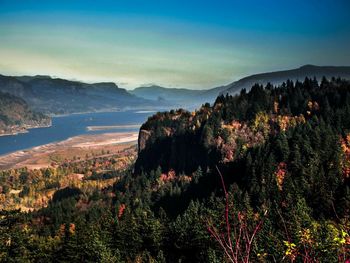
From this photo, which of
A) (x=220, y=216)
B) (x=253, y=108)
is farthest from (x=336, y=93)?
(x=220, y=216)

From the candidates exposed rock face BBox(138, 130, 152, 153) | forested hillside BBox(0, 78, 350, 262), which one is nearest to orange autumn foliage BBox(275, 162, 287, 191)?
forested hillside BBox(0, 78, 350, 262)

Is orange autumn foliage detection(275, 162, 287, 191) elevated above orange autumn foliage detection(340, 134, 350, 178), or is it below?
below

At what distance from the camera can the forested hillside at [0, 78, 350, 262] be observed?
1626 inches

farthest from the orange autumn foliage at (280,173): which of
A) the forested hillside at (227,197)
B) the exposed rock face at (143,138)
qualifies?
the exposed rock face at (143,138)

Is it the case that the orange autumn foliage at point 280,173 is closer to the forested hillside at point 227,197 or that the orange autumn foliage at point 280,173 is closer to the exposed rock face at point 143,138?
the forested hillside at point 227,197

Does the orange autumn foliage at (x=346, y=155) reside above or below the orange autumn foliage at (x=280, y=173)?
above

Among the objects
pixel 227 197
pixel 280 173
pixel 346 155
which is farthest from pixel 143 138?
pixel 227 197

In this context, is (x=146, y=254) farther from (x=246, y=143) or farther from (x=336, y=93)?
(x=336, y=93)

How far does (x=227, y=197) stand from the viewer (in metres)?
5.71

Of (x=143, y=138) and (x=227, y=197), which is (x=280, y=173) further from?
(x=143, y=138)

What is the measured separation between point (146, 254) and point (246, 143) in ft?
241

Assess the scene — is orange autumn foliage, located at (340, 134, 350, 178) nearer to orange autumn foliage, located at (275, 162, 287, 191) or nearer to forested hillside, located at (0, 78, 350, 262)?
forested hillside, located at (0, 78, 350, 262)

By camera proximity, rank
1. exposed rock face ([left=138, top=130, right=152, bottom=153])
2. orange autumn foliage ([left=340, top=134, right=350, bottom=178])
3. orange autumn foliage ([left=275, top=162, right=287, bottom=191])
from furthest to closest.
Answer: exposed rock face ([left=138, top=130, right=152, bottom=153]) < orange autumn foliage ([left=275, top=162, right=287, bottom=191]) < orange autumn foliage ([left=340, top=134, right=350, bottom=178])

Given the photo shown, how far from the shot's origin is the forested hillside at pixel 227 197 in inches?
1626
